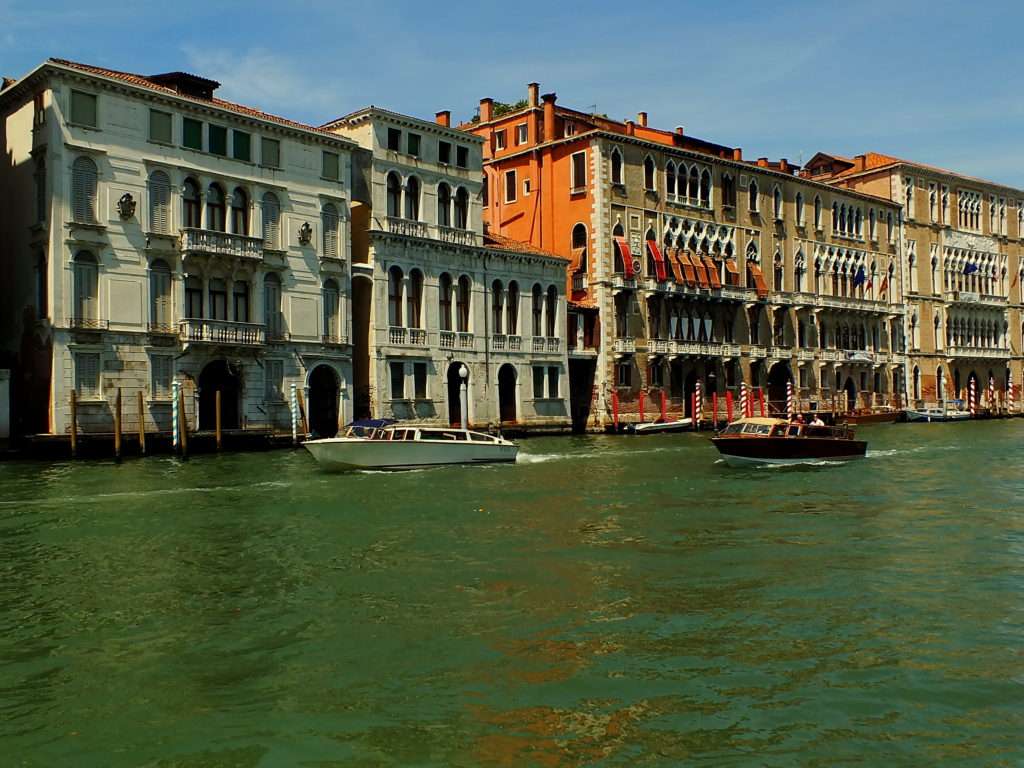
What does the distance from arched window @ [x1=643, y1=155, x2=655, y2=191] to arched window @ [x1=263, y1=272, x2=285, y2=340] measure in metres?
19.4

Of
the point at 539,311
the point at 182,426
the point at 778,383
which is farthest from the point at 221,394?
the point at 778,383

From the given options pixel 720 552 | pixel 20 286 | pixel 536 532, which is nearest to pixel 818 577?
pixel 720 552

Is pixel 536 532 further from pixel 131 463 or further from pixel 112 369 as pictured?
pixel 112 369

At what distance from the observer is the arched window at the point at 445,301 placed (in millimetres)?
37844

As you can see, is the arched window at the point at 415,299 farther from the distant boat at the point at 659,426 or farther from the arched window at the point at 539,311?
the distant boat at the point at 659,426

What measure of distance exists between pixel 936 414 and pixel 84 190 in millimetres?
43585

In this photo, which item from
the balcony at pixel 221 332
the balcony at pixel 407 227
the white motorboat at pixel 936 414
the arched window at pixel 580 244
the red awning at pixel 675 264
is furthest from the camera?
the white motorboat at pixel 936 414

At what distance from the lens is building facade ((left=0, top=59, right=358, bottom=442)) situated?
28.0 m

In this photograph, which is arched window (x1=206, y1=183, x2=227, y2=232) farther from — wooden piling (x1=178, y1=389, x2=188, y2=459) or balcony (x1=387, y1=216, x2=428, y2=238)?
balcony (x1=387, y1=216, x2=428, y2=238)

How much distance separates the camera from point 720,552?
40.7 feet

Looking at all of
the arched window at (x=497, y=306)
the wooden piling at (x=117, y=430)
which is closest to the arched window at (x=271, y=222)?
the wooden piling at (x=117, y=430)

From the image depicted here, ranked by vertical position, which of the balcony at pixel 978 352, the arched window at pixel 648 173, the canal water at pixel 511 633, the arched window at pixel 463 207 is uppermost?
the arched window at pixel 648 173

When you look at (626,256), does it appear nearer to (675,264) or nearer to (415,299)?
(675,264)

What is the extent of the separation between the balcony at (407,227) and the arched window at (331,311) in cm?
317
